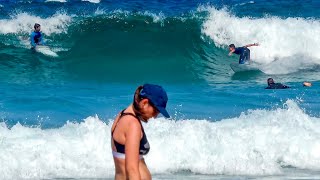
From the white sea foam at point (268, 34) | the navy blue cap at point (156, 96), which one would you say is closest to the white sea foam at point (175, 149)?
the navy blue cap at point (156, 96)

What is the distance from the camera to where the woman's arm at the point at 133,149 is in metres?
4.84

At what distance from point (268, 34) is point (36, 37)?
7401mm

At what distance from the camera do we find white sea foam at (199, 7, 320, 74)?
2213cm

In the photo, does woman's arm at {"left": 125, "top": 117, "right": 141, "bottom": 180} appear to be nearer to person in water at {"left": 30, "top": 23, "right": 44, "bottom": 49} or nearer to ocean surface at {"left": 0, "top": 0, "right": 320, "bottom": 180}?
ocean surface at {"left": 0, "top": 0, "right": 320, "bottom": 180}

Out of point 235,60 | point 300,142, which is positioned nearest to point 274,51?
point 235,60

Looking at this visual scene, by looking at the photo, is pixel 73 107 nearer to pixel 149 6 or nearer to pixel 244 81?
pixel 244 81

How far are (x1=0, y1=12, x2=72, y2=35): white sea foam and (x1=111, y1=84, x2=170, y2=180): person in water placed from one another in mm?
17664

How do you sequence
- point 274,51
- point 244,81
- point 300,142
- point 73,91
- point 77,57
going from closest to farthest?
1. point 300,142
2. point 73,91
3. point 244,81
4. point 77,57
5. point 274,51

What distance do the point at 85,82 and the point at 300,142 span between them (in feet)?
28.4

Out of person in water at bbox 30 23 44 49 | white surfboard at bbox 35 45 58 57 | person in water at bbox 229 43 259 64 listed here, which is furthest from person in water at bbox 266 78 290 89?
white surfboard at bbox 35 45 58 57

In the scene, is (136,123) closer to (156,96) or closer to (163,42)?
(156,96)

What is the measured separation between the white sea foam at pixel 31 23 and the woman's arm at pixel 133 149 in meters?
17.8

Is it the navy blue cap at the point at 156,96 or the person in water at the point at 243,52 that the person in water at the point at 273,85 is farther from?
the navy blue cap at the point at 156,96

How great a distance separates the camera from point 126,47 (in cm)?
2172
